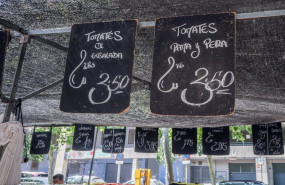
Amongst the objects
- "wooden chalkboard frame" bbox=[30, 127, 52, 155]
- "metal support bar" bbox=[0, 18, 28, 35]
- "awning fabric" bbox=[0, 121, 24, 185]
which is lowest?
"awning fabric" bbox=[0, 121, 24, 185]

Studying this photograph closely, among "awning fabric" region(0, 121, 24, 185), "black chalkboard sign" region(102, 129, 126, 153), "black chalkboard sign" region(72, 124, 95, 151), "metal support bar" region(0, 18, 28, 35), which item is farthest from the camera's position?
"black chalkboard sign" region(102, 129, 126, 153)

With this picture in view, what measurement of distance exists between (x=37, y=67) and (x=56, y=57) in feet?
1.60

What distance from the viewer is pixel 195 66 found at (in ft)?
Answer: 7.70

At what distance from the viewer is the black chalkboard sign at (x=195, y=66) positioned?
2.22 metres

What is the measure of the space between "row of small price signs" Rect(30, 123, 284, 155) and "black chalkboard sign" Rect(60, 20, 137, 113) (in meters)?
5.73

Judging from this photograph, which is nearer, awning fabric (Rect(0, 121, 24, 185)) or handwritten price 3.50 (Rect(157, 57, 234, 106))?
handwritten price 3.50 (Rect(157, 57, 234, 106))

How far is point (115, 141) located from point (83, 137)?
107cm

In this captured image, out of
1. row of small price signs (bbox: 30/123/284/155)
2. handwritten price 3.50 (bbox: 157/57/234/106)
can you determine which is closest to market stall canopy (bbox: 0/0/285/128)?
handwritten price 3.50 (bbox: 157/57/234/106)

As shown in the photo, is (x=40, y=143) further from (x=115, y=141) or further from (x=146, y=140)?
(x=146, y=140)

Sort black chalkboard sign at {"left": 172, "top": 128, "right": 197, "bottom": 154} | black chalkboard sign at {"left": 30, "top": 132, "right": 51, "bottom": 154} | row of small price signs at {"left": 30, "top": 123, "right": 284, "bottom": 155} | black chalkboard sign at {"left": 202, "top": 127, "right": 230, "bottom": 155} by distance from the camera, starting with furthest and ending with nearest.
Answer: black chalkboard sign at {"left": 30, "top": 132, "right": 51, "bottom": 154}
black chalkboard sign at {"left": 172, "top": 128, "right": 197, "bottom": 154}
black chalkboard sign at {"left": 202, "top": 127, "right": 230, "bottom": 155}
row of small price signs at {"left": 30, "top": 123, "right": 284, "bottom": 155}

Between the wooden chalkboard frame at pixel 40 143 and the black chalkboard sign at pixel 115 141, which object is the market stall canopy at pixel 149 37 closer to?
the black chalkboard sign at pixel 115 141

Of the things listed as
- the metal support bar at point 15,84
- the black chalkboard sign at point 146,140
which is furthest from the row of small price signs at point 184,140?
the metal support bar at point 15,84

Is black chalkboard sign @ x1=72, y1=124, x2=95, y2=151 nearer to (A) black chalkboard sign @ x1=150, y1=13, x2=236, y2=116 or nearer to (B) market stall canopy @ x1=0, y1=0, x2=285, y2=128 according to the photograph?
(B) market stall canopy @ x1=0, y1=0, x2=285, y2=128

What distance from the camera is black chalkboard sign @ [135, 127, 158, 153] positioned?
8.47 m
